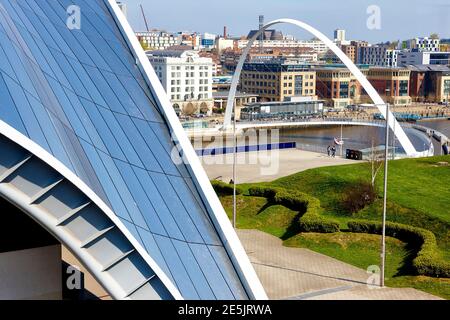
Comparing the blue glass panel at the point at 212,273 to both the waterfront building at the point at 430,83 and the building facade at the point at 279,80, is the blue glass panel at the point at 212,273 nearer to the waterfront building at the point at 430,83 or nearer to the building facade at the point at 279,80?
the building facade at the point at 279,80

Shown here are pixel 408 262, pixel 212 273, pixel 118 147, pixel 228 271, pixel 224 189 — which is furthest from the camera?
pixel 224 189

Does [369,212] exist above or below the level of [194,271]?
below

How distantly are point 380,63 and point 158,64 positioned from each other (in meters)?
79.0

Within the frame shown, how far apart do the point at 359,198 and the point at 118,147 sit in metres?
18.4

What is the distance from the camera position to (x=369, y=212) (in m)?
26.8

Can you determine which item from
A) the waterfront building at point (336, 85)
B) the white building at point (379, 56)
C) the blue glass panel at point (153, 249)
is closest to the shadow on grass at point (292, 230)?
the blue glass panel at point (153, 249)

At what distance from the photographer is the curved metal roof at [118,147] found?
8555 millimetres

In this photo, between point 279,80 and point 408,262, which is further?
point 279,80

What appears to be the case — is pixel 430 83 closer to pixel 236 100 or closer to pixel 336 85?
pixel 336 85

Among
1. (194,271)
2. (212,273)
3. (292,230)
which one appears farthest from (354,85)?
(194,271)

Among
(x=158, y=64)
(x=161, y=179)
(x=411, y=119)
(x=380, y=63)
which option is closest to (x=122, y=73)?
(x=161, y=179)

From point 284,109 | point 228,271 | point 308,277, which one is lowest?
point 308,277

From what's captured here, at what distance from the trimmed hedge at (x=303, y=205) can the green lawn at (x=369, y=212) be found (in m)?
0.38

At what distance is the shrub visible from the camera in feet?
89.2
